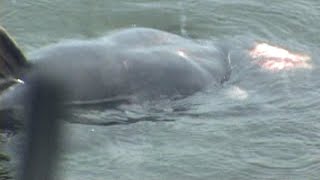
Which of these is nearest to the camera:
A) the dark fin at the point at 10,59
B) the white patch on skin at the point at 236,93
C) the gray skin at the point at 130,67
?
the dark fin at the point at 10,59

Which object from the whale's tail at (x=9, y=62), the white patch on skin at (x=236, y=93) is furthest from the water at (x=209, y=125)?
the whale's tail at (x=9, y=62)

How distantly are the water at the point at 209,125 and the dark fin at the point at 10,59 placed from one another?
0.38 meters

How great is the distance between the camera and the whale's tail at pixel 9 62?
10.8 feet

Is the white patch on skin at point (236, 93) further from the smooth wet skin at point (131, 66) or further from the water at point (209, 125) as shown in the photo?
the smooth wet skin at point (131, 66)

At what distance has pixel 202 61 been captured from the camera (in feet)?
14.0

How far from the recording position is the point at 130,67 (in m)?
3.88

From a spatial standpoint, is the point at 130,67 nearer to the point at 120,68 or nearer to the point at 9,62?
the point at 120,68

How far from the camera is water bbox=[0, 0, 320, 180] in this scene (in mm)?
3350

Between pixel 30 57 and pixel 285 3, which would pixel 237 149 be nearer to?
pixel 30 57

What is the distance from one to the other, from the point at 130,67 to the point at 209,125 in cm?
54

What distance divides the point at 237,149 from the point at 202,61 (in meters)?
Result: 0.85

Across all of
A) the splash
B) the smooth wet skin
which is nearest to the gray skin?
the smooth wet skin

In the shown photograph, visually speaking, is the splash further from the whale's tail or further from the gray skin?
the whale's tail

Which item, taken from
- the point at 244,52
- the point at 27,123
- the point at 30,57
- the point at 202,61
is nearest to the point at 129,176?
the point at 30,57
